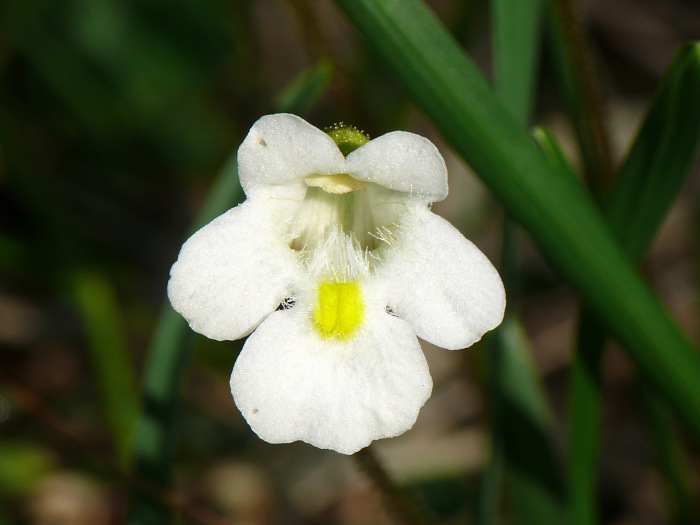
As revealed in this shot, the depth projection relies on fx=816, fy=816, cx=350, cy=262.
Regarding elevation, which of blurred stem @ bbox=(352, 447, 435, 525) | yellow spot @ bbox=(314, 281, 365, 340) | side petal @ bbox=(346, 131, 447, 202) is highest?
side petal @ bbox=(346, 131, 447, 202)

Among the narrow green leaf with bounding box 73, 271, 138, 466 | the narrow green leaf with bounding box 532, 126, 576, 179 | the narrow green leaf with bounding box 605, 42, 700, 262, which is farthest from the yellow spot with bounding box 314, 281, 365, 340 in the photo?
the narrow green leaf with bounding box 73, 271, 138, 466

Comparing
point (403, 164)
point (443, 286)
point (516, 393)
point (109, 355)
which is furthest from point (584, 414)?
point (109, 355)

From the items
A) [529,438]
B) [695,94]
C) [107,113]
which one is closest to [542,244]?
[695,94]

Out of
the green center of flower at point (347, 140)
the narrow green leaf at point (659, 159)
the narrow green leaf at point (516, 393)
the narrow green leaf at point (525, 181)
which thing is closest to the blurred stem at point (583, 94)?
the narrow green leaf at point (516, 393)

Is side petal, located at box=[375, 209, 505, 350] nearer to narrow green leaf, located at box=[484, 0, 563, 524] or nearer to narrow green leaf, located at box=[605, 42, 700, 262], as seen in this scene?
narrow green leaf, located at box=[484, 0, 563, 524]

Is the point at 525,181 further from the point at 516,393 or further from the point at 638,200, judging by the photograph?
the point at 516,393

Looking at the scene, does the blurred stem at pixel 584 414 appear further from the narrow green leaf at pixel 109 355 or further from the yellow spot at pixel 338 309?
the narrow green leaf at pixel 109 355

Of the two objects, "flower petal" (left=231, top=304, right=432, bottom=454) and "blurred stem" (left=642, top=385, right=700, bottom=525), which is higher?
"flower petal" (left=231, top=304, right=432, bottom=454)

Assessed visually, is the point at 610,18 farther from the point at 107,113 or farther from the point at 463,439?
the point at 107,113
